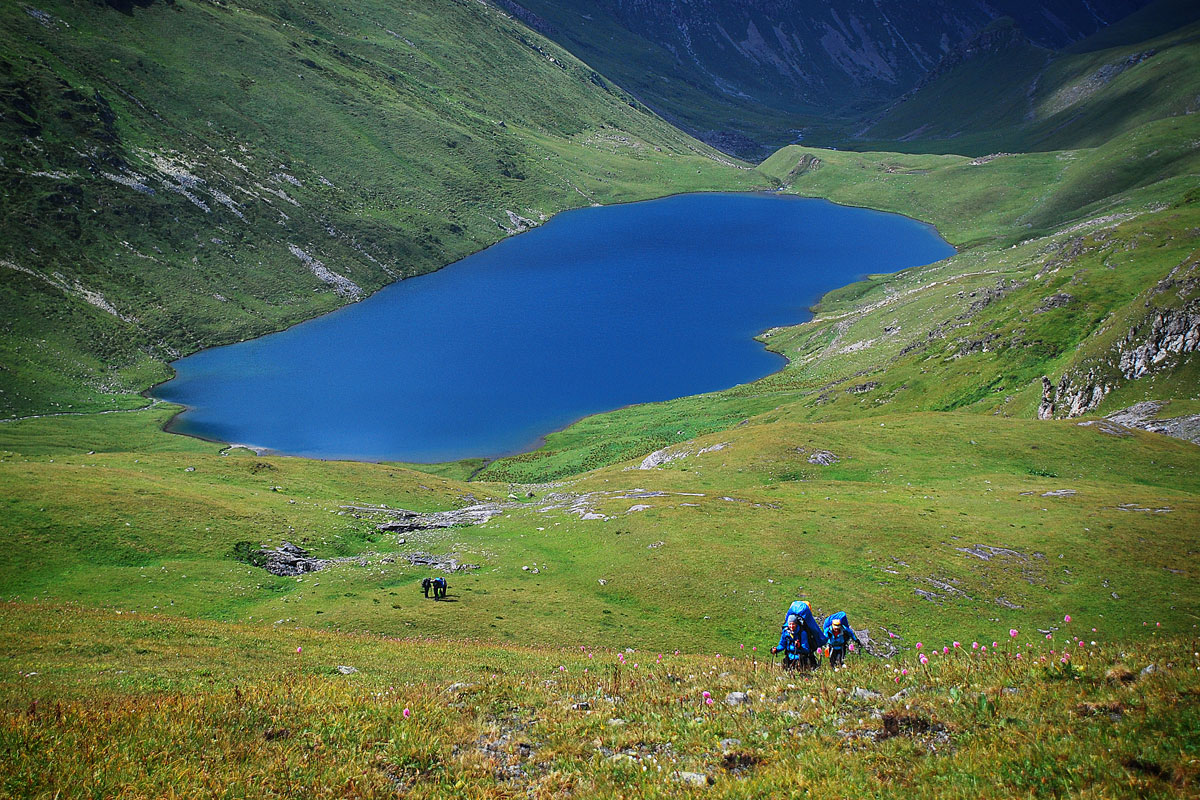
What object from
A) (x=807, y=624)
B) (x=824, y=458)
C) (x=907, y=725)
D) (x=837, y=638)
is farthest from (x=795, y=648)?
(x=824, y=458)


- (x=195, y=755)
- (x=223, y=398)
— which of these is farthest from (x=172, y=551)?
(x=223, y=398)

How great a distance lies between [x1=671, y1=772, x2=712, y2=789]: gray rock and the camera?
10141 millimetres

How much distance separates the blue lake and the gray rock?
91.5m

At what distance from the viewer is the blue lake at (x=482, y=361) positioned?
108 meters

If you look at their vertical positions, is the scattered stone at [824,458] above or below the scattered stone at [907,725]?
above

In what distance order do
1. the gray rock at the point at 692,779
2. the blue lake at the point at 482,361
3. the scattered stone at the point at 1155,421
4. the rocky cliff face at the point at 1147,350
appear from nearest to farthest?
1. the gray rock at the point at 692,779
2. the scattered stone at the point at 1155,421
3. the rocky cliff face at the point at 1147,350
4. the blue lake at the point at 482,361

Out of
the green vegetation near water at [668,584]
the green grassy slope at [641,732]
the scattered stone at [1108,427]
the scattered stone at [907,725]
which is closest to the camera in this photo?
the green grassy slope at [641,732]

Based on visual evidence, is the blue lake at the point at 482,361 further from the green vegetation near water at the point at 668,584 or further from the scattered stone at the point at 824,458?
the scattered stone at the point at 824,458

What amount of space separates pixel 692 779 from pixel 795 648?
664 cm

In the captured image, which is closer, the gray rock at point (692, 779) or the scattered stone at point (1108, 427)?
the gray rock at point (692, 779)

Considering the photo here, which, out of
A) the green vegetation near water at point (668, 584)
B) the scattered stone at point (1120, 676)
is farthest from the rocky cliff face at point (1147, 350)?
the scattered stone at point (1120, 676)

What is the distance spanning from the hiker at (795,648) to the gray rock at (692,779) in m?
6.22

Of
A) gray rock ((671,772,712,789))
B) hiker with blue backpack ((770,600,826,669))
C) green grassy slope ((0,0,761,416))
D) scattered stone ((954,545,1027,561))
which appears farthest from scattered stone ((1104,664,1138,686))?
green grassy slope ((0,0,761,416))

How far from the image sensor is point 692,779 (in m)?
10.4
